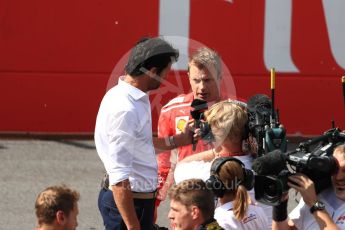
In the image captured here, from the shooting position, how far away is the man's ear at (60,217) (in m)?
5.04

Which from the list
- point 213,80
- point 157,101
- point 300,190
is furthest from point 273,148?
point 157,101

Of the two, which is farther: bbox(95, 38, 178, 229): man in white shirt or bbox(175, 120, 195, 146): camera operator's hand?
bbox(175, 120, 195, 146): camera operator's hand

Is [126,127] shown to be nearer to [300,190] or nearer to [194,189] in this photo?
[194,189]

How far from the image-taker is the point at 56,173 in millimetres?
10141

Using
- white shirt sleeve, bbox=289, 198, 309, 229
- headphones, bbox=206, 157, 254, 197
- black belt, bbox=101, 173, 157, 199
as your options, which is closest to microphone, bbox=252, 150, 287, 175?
headphones, bbox=206, 157, 254, 197

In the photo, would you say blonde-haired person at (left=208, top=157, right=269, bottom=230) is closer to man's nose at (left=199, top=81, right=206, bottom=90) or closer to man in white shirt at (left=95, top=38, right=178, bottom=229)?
man in white shirt at (left=95, top=38, right=178, bottom=229)

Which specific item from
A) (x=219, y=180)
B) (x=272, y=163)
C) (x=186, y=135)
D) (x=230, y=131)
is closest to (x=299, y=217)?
(x=219, y=180)

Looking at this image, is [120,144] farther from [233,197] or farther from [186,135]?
[186,135]

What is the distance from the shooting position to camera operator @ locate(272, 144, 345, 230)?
4.73m

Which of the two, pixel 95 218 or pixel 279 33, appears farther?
pixel 279 33

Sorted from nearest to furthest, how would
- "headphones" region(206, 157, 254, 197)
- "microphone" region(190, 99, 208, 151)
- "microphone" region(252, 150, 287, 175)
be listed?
"microphone" region(252, 150, 287, 175) < "headphones" region(206, 157, 254, 197) < "microphone" region(190, 99, 208, 151)

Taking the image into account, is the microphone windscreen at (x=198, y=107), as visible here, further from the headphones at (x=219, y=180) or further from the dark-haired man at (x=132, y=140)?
the headphones at (x=219, y=180)

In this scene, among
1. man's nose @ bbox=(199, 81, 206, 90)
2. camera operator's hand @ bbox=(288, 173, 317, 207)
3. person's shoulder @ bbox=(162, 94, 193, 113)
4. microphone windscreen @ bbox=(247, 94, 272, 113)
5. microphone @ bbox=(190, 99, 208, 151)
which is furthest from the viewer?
person's shoulder @ bbox=(162, 94, 193, 113)

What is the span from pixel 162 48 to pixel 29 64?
21.0 feet
